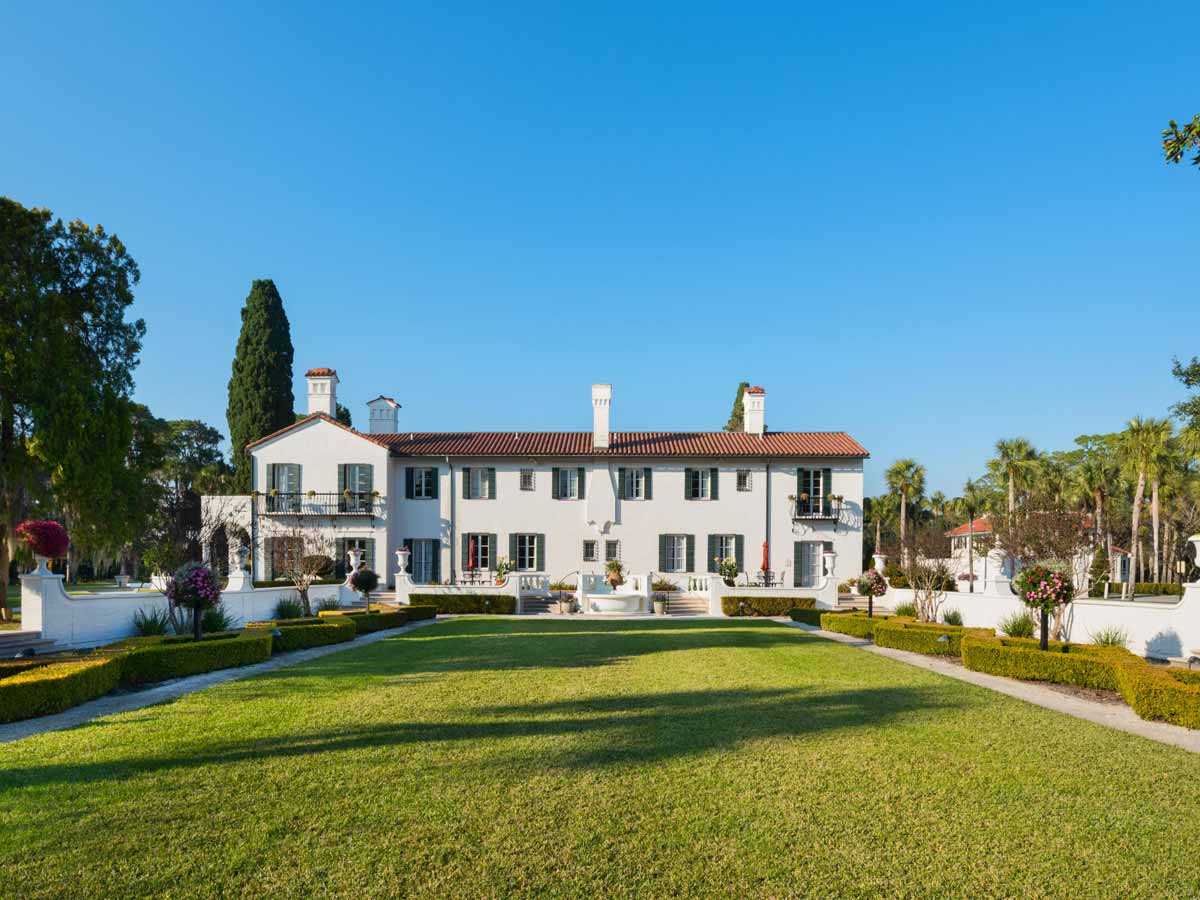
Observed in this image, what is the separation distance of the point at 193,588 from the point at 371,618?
706 centimetres

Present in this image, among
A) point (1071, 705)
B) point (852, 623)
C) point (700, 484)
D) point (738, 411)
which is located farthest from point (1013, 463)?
point (1071, 705)

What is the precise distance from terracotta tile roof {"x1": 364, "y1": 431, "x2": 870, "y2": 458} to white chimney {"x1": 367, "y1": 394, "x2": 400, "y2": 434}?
3.11 feet

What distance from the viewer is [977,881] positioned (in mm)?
4406

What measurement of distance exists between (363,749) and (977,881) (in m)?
5.25

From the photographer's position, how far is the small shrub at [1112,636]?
14547mm

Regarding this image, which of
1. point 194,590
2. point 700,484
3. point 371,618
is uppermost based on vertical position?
point 700,484

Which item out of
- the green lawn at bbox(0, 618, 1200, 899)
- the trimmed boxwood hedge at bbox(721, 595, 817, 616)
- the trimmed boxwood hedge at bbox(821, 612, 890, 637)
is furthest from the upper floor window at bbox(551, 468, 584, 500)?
the green lawn at bbox(0, 618, 1200, 899)

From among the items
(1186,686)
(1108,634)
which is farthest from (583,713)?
(1108,634)

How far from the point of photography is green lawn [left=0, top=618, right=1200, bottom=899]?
4.40 meters

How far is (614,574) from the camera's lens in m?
28.1

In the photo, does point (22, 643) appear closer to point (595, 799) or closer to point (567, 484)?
point (595, 799)

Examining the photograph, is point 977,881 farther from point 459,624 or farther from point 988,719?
point 459,624

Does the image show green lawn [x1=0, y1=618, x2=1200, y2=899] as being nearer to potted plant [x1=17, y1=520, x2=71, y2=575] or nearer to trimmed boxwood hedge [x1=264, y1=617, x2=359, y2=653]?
trimmed boxwood hedge [x1=264, y1=617, x2=359, y2=653]

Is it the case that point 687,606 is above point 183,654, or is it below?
below
